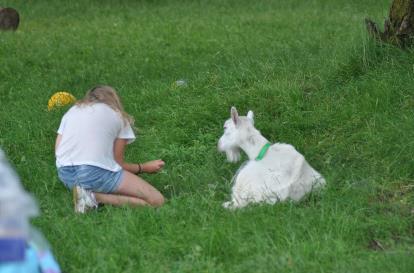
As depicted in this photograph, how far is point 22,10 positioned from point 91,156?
1250 centimetres

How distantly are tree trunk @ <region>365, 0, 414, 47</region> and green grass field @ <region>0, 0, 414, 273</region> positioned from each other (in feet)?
0.50

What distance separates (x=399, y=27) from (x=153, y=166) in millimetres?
3342

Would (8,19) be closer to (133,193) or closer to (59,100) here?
(59,100)

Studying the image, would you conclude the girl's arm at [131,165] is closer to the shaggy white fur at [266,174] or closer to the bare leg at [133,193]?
the bare leg at [133,193]

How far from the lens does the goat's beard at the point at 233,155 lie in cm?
554

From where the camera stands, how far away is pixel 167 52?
11047mm

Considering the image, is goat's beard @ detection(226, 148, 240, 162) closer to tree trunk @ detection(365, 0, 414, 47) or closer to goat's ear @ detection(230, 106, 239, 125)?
goat's ear @ detection(230, 106, 239, 125)

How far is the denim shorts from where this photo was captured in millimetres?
5473

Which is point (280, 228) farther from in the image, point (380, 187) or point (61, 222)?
point (61, 222)

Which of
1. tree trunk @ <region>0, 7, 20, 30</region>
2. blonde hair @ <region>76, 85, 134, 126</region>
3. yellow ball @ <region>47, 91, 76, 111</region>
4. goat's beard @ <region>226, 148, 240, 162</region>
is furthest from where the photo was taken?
tree trunk @ <region>0, 7, 20, 30</region>

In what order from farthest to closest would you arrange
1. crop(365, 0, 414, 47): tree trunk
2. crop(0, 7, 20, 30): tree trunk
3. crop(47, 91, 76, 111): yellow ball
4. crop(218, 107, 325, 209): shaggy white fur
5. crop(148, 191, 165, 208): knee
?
crop(0, 7, 20, 30): tree trunk < crop(47, 91, 76, 111): yellow ball < crop(365, 0, 414, 47): tree trunk < crop(148, 191, 165, 208): knee < crop(218, 107, 325, 209): shaggy white fur

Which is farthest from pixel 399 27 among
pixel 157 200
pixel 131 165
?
pixel 157 200

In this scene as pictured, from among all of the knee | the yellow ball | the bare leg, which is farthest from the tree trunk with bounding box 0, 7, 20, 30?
the knee

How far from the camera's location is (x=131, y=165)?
5812 millimetres
